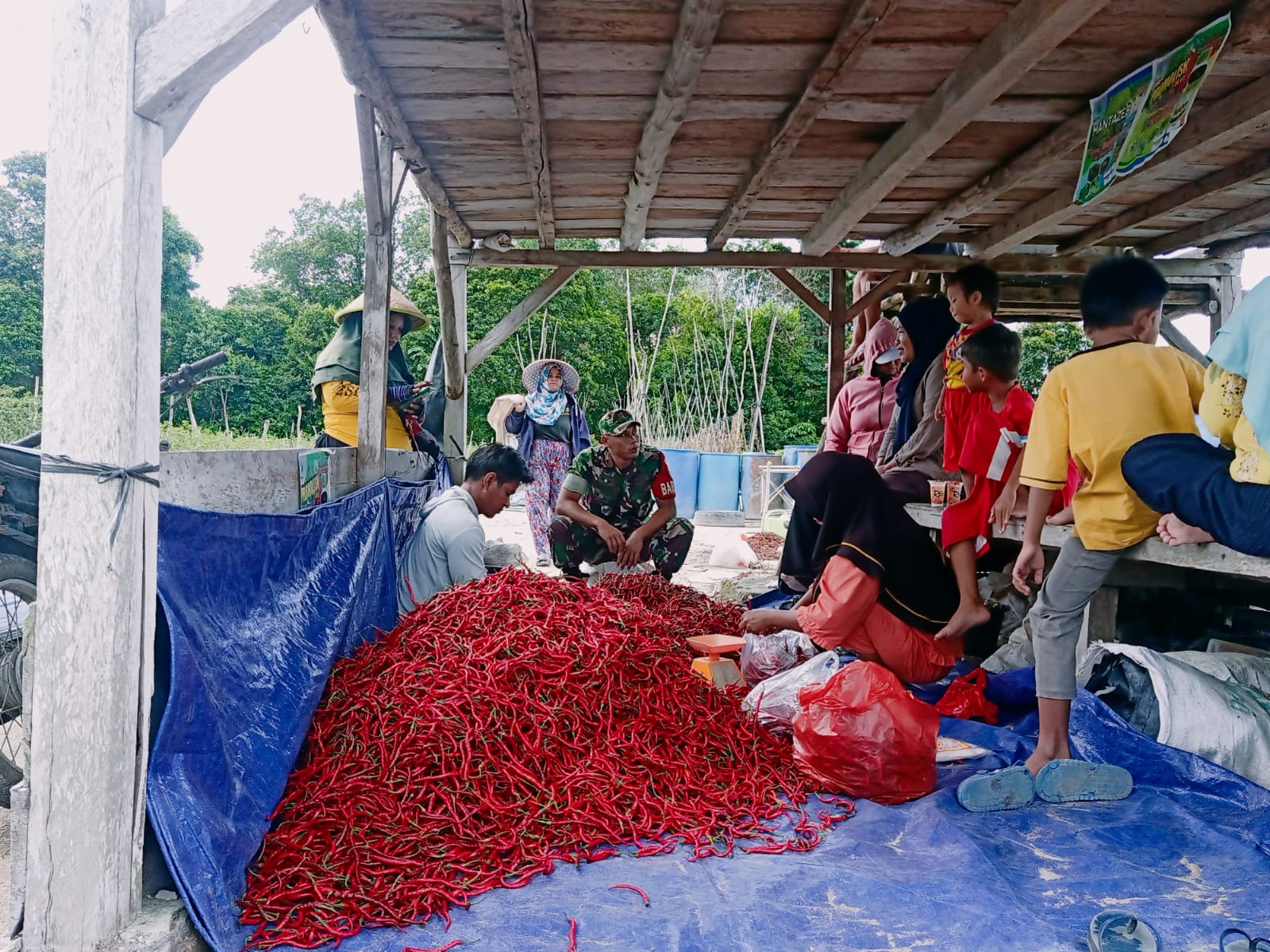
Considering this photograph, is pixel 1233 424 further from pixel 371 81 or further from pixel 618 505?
pixel 618 505

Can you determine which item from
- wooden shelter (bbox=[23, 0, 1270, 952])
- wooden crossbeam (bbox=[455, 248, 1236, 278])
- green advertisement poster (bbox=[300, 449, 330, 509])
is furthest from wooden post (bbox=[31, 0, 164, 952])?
wooden crossbeam (bbox=[455, 248, 1236, 278])

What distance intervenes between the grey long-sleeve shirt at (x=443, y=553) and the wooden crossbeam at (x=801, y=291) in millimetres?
3555

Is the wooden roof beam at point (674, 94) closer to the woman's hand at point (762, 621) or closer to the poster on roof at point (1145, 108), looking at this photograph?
the poster on roof at point (1145, 108)

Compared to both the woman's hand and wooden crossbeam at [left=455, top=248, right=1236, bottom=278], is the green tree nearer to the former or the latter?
wooden crossbeam at [left=455, top=248, right=1236, bottom=278]

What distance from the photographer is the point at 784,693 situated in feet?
10.1

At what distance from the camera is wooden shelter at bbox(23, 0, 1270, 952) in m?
1.79

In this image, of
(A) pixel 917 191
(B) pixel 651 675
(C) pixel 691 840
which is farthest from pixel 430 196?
(C) pixel 691 840

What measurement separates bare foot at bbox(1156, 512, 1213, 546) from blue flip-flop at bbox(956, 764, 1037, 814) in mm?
822

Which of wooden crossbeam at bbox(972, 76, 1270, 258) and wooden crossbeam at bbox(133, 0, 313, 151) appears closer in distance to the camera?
wooden crossbeam at bbox(133, 0, 313, 151)

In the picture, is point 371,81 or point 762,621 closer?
point 371,81

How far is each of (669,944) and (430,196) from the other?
4.21m

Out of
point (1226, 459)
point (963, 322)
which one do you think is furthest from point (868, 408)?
point (1226, 459)

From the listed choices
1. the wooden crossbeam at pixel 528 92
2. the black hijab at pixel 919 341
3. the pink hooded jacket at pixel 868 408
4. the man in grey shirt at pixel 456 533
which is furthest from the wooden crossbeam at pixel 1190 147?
the man in grey shirt at pixel 456 533

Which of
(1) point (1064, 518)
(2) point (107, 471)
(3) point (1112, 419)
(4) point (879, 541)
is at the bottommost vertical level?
(4) point (879, 541)
